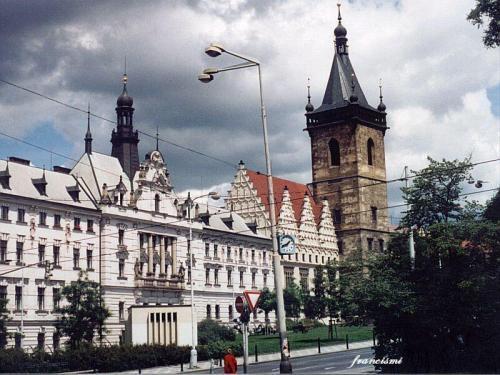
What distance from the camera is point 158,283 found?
71.7m

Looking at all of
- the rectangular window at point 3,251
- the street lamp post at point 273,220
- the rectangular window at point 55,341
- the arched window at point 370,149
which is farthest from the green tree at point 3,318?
the arched window at point 370,149

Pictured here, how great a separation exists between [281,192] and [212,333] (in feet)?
152

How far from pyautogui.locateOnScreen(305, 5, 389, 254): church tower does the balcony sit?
41483 millimetres

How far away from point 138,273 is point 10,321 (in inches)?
629

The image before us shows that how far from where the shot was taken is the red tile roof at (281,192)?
101650 mm

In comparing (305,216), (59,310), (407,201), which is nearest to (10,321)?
(59,310)

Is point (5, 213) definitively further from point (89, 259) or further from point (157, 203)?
point (157, 203)

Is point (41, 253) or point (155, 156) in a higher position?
point (155, 156)

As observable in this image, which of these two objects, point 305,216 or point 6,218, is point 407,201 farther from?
point 305,216

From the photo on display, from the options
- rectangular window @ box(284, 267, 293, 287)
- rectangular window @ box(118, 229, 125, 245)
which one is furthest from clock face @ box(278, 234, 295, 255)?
rectangular window @ box(284, 267, 293, 287)

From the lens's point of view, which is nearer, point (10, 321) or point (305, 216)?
point (10, 321)

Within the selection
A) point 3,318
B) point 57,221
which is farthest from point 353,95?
point 3,318

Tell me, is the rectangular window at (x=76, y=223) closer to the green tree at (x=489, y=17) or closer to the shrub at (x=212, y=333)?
the shrub at (x=212, y=333)

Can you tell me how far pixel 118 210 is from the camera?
223 feet
